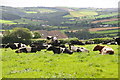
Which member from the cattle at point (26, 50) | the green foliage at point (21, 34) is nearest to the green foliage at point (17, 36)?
the green foliage at point (21, 34)

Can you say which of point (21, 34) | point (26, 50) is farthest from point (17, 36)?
point (26, 50)

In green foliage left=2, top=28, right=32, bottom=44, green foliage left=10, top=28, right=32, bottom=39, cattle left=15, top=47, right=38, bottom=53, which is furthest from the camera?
green foliage left=10, top=28, right=32, bottom=39

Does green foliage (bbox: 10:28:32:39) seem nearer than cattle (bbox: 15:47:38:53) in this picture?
No

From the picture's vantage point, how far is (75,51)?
107ft

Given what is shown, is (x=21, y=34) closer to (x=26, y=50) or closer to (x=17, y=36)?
(x=17, y=36)

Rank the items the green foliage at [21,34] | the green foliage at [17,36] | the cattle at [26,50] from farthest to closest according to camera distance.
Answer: the green foliage at [21,34], the green foliage at [17,36], the cattle at [26,50]

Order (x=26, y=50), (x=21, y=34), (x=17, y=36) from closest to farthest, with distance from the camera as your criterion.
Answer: (x=26, y=50)
(x=17, y=36)
(x=21, y=34)

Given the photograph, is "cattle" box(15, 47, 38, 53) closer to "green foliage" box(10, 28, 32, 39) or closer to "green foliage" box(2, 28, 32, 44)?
"green foliage" box(2, 28, 32, 44)

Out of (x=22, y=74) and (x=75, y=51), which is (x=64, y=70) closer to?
(x=22, y=74)

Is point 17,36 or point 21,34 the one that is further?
point 21,34

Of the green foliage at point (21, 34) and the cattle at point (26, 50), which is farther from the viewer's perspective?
the green foliage at point (21, 34)

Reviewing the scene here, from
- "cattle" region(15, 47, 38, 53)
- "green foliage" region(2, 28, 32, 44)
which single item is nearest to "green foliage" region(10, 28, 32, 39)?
"green foliage" region(2, 28, 32, 44)

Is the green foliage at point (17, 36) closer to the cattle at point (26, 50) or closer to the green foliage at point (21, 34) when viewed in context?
the green foliage at point (21, 34)

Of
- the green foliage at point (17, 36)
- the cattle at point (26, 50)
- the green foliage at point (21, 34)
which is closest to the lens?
the cattle at point (26, 50)
